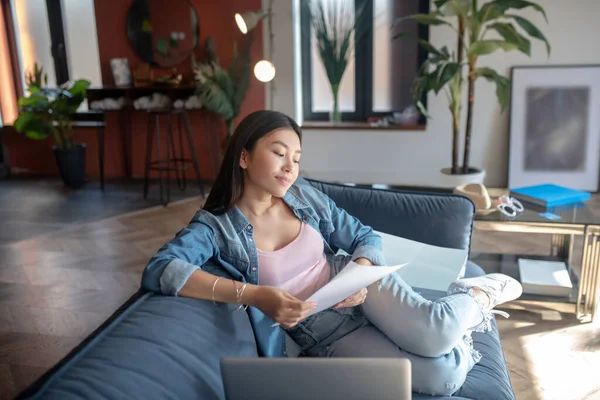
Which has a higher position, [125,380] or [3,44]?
[3,44]

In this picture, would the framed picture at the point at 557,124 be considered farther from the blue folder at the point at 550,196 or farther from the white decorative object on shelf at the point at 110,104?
the white decorative object on shelf at the point at 110,104

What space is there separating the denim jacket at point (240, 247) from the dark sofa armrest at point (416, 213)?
376mm

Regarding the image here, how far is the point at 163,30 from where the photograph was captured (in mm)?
5688

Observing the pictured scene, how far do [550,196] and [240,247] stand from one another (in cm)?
189

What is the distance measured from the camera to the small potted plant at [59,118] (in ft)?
17.9

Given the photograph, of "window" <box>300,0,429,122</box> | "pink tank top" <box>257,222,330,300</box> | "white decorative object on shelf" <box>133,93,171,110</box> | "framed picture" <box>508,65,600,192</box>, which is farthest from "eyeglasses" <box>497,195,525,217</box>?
"white decorative object on shelf" <box>133,93,171,110</box>

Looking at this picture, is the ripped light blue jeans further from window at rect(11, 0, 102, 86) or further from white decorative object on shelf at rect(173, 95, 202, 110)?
window at rect(11, 0, 102, 86)

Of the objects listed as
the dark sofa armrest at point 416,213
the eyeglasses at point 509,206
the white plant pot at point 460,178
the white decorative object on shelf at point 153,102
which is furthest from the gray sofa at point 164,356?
the white decorative object on shelf at point 153,102

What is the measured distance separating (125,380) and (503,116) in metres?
4.54

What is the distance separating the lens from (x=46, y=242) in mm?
4105

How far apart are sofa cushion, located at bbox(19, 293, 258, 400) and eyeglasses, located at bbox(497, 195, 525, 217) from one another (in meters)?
1.69

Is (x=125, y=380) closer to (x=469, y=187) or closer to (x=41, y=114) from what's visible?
(x=469, y=187)

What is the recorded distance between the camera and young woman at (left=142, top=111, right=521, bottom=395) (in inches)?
57.7

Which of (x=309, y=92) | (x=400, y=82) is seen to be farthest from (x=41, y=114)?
(x=400, y=82)
